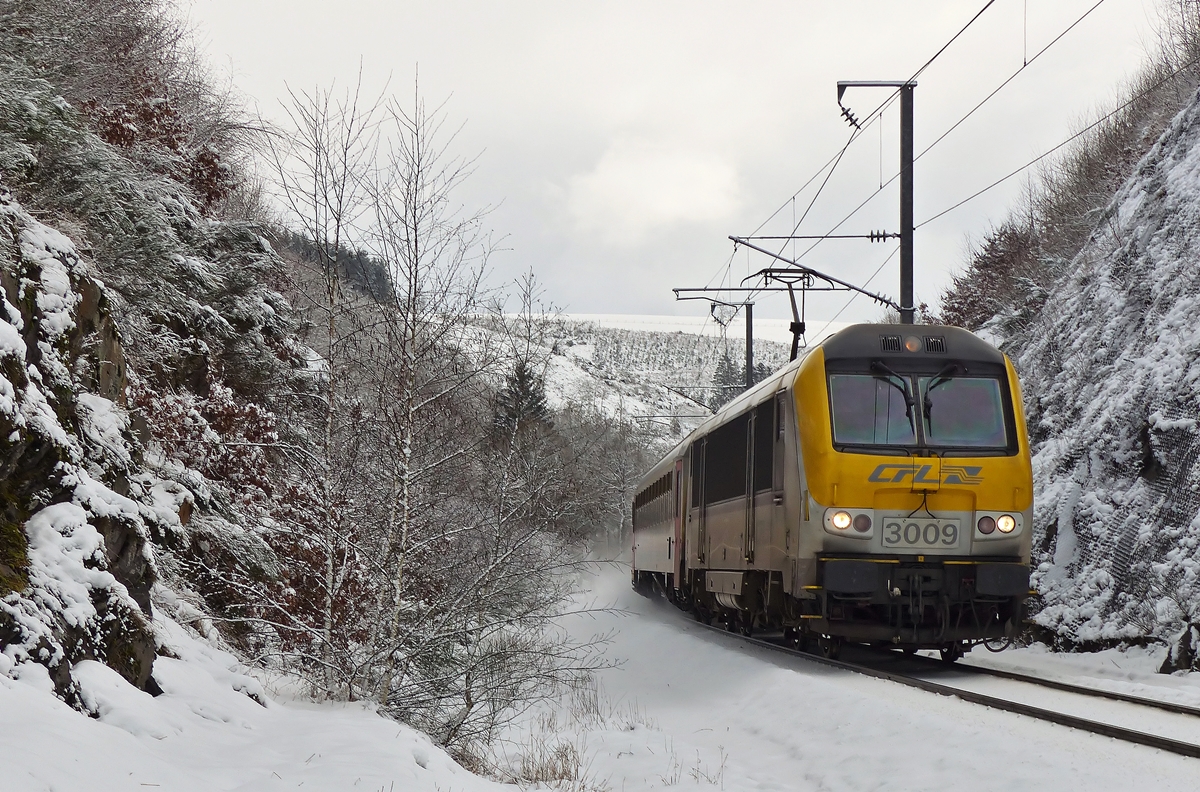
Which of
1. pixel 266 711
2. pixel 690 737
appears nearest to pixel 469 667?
pixel 266 711

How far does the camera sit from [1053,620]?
44.9ft

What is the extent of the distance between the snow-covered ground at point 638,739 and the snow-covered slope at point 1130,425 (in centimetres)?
83

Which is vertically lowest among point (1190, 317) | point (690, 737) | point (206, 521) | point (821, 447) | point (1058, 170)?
point (690, 737)

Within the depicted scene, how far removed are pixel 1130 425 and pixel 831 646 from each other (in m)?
5.11

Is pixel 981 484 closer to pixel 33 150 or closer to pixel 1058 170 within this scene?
pixel 33 150

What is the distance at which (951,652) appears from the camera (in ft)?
39.2

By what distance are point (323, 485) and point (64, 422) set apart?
91.6 inches

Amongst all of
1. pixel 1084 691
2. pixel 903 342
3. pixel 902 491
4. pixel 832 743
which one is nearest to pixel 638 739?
pixel 832 743

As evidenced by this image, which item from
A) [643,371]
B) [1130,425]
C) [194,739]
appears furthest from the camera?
[643,371]

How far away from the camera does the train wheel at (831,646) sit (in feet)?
40.0

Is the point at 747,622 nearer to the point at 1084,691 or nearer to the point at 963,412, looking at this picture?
the point at 963,412

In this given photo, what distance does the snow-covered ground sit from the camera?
537 centimetres

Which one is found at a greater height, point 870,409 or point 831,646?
point 870,409

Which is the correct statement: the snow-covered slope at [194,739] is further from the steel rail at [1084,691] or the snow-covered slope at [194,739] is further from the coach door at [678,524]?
the coach door at [678,524]
